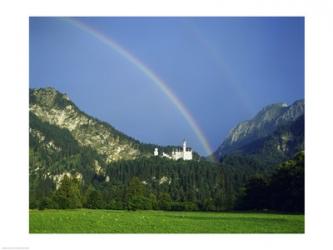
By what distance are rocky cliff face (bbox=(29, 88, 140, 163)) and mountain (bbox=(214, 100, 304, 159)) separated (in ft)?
10.6

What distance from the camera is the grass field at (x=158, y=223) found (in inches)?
559

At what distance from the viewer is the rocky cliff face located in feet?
66.0

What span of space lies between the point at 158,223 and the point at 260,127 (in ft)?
21.6

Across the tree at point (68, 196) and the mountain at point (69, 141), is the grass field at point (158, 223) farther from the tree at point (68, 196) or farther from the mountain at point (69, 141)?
the mountain at point (69, 141)

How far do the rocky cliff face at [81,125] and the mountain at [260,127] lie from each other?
10.6 feet

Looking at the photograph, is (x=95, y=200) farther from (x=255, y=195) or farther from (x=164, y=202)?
(x=255, y=195)

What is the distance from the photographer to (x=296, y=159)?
17.0 m

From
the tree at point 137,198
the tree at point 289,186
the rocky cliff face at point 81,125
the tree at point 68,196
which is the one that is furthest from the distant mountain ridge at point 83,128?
the tree at point 289,186

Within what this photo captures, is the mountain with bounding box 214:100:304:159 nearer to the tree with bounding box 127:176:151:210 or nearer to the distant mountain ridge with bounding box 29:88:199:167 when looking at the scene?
the distant mountain ridge with bounding box 29:88:199:167

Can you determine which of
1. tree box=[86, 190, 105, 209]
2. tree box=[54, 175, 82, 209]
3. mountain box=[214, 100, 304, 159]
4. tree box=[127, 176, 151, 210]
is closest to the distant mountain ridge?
mountain box=[214, 100, 304, 159]
